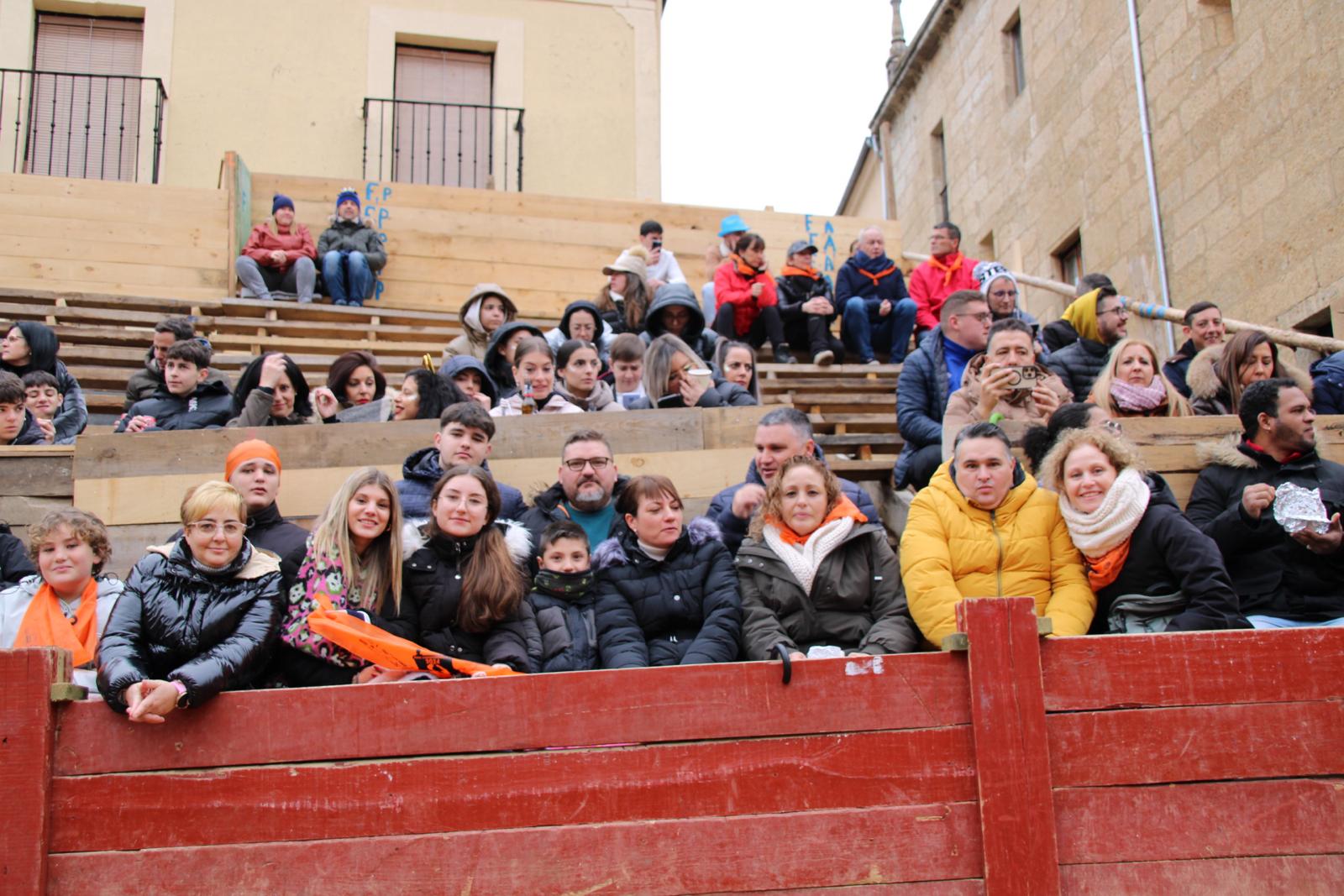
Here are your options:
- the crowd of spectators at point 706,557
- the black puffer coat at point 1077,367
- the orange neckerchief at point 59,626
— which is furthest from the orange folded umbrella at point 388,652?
the black puffer coat at point 1077,367

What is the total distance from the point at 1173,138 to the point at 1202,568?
11.1 m

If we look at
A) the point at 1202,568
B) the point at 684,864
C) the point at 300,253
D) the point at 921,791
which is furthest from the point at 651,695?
the point at 300,253

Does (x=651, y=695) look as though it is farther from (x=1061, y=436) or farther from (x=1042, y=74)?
(x=1042, y=74)

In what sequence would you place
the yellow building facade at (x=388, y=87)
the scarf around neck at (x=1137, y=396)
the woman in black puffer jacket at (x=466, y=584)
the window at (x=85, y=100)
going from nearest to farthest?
the woman in black puffer jacket at (x=466, y=584)
the scarf around neck at (x=1137, y=396)
the window at (x=85, y=100)
the yellow building facade at (x=388, y=87)

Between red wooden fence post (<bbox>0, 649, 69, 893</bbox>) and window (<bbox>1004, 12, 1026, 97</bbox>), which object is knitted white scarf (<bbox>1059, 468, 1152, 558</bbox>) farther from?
window (<bbox>1004, 12, 1026, 97</bbox>)

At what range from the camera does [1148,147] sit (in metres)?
14.4

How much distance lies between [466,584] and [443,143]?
13117mm

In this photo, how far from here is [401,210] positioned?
12.7m

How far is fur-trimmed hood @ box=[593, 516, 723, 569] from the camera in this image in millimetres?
4656

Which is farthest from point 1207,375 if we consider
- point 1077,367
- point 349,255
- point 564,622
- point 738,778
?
point 349,255

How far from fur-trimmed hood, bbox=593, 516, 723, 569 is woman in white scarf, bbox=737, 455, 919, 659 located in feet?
0.45

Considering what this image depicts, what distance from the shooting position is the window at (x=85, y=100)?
1530 centimetres

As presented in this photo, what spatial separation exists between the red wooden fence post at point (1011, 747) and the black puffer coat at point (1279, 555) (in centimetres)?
168

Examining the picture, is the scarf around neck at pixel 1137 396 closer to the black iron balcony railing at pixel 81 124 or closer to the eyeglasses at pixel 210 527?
the eyeglasses at pixel 210 527
